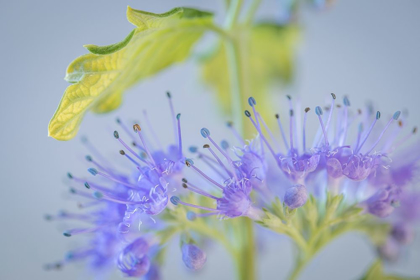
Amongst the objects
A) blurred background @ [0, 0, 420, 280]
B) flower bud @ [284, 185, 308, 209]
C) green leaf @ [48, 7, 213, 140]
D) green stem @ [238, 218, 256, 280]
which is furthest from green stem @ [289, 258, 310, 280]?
blurred background @ [0, 0, 420, 280]

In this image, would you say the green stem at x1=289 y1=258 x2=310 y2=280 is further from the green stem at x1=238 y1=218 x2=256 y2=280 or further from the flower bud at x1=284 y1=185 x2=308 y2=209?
the flower bud at x1=284 y1=185 x2=308 y2=209

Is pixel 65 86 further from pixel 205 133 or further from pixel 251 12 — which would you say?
pixel 205 133

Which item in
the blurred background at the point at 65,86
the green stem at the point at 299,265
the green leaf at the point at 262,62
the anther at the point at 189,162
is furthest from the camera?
the blurred background at the point at 65,86

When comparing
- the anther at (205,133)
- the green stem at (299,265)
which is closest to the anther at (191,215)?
the anther at (205,133)

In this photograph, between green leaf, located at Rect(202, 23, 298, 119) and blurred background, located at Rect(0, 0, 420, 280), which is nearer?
green leaf, located at Rect(202, 23, 298, 119)

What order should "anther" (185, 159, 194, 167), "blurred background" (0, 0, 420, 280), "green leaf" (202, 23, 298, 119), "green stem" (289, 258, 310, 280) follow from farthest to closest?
"blurred background" (0, 0, 420, 280)
"green leaf" (202, 23, 298, 119)
"green stem" (289, 258, 310, 280)
"anther" (185, 159, 194, 167)

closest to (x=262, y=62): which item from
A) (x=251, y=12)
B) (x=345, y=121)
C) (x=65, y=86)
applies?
(x=251, y=12)

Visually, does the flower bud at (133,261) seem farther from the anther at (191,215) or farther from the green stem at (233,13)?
the green stem at (233,13)

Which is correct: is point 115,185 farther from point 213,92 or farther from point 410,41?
point 410,41
